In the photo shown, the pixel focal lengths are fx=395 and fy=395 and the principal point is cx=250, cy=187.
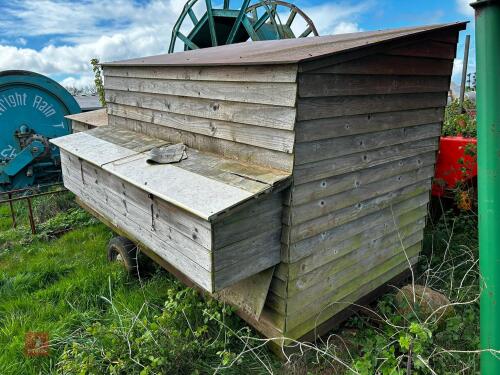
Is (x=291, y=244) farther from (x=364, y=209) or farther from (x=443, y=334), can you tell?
(x=443, y=334)

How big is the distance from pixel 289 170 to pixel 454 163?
11.1 feet

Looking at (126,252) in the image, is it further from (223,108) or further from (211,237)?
(211,237)

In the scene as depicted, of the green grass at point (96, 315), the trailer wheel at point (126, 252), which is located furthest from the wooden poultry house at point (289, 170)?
the trailer wheel at point (126, 252)

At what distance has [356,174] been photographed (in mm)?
3246

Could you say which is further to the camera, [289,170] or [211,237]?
[289,170]

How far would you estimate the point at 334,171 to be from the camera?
3.01m

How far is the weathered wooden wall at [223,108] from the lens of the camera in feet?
8.68

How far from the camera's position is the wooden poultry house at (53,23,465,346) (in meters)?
2.61

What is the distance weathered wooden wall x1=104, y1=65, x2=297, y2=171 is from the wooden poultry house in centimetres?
1

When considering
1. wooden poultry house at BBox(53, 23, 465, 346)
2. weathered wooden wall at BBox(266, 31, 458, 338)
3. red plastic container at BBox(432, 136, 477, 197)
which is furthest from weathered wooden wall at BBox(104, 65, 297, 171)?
red plastic container at BBox(432, 136, 477, 197)

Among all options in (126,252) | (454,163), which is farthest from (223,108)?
(454,163)

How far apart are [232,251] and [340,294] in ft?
4.75

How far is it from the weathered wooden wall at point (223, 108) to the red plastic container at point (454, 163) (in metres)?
3.19

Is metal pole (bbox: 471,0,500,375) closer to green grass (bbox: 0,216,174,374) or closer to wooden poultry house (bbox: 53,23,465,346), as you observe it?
wooden poultry house (bbox: 53,23,465,346)
